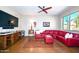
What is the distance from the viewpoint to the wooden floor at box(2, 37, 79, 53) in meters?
3.60

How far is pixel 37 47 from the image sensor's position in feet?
12.2

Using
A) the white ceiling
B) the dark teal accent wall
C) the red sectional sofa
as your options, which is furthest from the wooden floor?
the white ceiling

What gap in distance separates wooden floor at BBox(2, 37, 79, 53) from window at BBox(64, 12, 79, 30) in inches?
23.0

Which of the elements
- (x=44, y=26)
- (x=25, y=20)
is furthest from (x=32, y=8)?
(x=44, y=26)

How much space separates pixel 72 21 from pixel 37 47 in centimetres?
130

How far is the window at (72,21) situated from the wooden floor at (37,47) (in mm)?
583

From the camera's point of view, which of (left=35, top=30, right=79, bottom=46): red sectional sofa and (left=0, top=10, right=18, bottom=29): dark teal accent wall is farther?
(left=35, top=30, right=79, bottom=46): red sectional sofa

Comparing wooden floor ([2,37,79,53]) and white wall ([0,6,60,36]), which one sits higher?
white wall ([0,6,60,36])

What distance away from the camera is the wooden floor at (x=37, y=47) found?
3.60 m

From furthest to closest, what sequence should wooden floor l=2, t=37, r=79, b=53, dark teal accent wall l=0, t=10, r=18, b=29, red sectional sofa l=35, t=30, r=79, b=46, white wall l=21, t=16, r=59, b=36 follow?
white wall l=21, t=16, r=59, b=36 → red sectional sofa l=35, t=30, r=79, b=46 → wooden floor l=2, t=37, r=79, b=53 → dark teal accent wall l=0, t=10, r=18, b=29

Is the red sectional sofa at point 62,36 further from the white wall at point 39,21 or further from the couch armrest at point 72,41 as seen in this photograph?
the white wall at point 39,21

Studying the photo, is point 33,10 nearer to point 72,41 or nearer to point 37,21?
point 37,21

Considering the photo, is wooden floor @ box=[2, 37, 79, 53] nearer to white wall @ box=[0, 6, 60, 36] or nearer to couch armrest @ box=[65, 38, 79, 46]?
couch armrest @ box=[65, 38, 79, 46]
